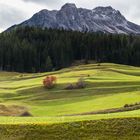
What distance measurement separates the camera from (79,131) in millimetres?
22516

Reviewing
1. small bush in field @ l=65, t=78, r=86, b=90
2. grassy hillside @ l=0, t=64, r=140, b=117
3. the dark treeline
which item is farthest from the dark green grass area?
the dark treeline

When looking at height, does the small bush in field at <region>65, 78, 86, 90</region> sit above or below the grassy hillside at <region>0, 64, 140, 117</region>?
above

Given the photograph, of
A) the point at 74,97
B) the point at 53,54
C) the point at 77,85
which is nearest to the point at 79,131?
the point at 74,97

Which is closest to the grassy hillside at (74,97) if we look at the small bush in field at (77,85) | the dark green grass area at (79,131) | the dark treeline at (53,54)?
the small bush in field at (77,85)

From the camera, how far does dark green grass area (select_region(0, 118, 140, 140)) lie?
72.9ft

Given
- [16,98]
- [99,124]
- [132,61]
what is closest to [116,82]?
[16,98]

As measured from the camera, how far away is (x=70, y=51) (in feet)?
646

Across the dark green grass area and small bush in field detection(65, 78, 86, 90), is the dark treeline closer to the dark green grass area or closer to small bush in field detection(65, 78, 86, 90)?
small bush in field detection(65, 78, 86, 90)

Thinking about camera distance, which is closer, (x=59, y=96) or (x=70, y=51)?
(x=59, y=96)

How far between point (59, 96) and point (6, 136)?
2402 inches

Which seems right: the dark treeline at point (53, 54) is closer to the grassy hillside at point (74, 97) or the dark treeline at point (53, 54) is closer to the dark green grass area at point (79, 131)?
the grassy hillside at point (74, 97)

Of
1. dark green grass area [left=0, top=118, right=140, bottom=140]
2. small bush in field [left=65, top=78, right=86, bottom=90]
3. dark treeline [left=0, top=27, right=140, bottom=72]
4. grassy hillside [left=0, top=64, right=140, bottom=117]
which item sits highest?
dark treeline [left=0, top=27, right=140, bottom=72]

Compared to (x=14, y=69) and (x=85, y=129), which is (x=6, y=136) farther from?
(x=14, y=69)

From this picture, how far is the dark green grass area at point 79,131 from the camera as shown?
2223cm
